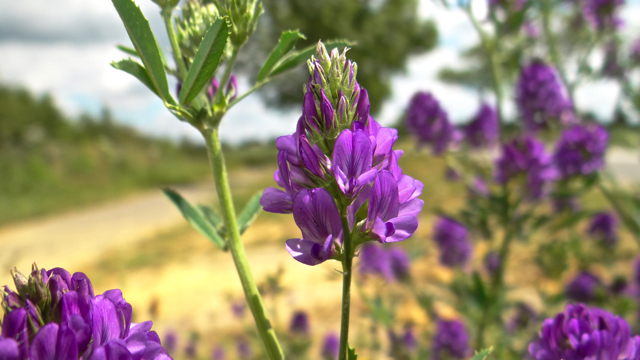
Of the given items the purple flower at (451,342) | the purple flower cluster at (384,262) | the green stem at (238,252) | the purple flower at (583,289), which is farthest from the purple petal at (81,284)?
the purple flower at (583,289)

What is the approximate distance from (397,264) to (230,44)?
222 cm

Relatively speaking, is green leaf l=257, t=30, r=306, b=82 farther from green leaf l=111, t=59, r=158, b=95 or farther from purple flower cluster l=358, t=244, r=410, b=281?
purple flower cluster l=358, t=244, r=410, b=281

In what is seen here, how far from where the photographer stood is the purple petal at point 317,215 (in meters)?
0.46

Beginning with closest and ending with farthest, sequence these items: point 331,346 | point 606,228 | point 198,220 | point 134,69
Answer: point 134,69, point 198,220, point 331,346, point 606,228

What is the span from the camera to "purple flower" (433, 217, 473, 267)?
2525 mm

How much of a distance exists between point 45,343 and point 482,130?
2478mm

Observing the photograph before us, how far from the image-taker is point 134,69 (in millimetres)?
575

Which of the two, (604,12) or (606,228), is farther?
(606,228)

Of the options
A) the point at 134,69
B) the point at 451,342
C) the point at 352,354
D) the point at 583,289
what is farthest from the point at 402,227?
the point at 583,289

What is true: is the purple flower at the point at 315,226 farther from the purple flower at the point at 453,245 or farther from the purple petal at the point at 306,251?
the purple flower at the point at 453,245

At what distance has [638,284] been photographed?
2.28 m

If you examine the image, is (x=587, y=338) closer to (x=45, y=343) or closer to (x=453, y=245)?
(x=45, y=343)

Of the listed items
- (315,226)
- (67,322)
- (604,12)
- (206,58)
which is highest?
(604,12)

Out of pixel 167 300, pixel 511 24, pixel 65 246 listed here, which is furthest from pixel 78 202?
pixel 511 24
